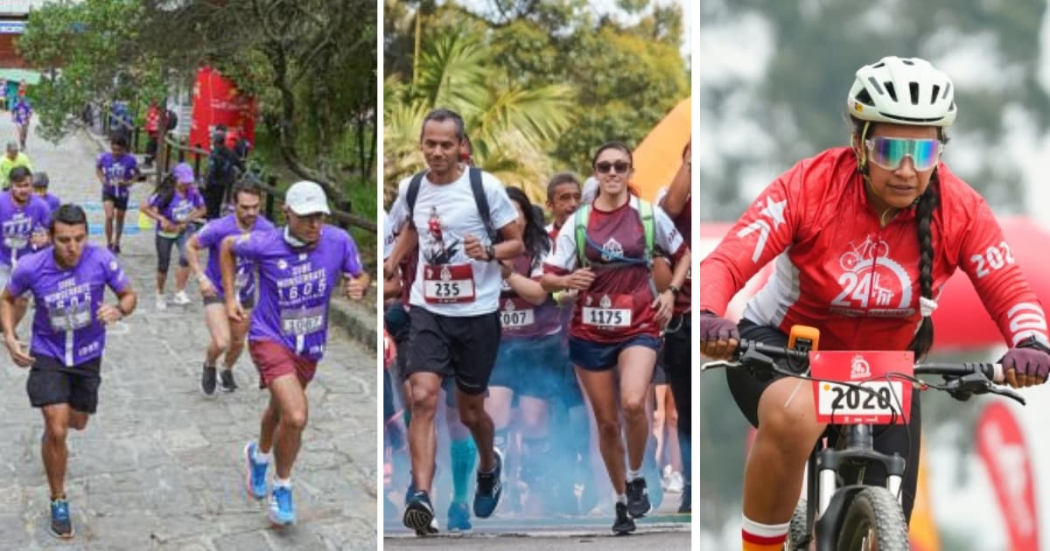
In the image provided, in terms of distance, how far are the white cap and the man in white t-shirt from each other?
634 millimetres

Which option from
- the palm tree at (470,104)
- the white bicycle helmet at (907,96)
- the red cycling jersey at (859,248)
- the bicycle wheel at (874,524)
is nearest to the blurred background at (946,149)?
the palm tree at (470,104)

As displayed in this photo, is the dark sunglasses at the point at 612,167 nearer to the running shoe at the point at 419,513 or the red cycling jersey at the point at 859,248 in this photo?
the running shoe at the point at 419,513

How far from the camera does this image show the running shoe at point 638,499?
19.3 feet

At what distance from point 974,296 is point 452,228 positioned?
1881 millimetres

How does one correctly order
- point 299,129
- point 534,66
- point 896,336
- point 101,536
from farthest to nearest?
point 299,129, point 101,536, point 534,66, point 896,336

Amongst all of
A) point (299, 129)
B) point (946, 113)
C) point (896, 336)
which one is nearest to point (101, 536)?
point (299, 129)

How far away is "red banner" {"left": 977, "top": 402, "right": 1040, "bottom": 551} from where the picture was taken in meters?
5.59

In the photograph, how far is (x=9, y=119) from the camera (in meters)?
6.29

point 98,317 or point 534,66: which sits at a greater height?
point 534,66

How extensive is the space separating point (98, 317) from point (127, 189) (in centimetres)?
56

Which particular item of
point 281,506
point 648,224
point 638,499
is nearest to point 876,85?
point 648,224

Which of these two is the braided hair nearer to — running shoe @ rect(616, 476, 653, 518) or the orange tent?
the orange tent

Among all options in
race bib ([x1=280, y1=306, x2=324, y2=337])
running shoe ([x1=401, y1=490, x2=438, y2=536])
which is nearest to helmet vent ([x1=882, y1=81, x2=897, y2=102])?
running shoe ([x1=401, y1=490, x2=438, y2=536])

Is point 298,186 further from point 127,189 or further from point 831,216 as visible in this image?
point 831,216
